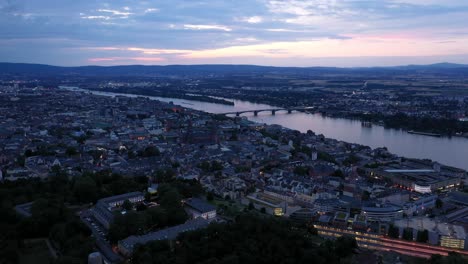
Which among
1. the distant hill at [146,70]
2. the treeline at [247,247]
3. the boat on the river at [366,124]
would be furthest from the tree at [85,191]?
the distant hill at [146,70]

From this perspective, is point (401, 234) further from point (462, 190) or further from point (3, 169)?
point (3, 169)

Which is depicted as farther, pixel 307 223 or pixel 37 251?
pixel 307 223

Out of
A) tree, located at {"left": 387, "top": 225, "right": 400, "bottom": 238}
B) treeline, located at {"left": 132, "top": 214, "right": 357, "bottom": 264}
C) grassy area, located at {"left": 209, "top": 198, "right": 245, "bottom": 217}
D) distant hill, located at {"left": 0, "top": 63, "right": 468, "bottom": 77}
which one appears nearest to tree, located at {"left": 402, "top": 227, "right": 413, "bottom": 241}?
tree, located at {"left": 387, "top": 225, "right": 400, "bottom": 238}

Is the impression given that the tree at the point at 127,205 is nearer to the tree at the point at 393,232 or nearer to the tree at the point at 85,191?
the tree at the point at 85,191

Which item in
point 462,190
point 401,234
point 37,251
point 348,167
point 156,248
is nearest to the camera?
point 156,248

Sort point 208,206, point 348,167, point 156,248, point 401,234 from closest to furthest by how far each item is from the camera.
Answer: point 156,248, point 401,234, point 208,206, point 348,167

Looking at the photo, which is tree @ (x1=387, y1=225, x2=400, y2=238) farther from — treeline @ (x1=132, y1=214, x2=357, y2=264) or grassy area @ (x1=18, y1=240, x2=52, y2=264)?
grassy area @ (x1=18, y1=240, x2=52, y2=264)

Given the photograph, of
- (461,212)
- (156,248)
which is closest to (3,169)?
(156,248)
